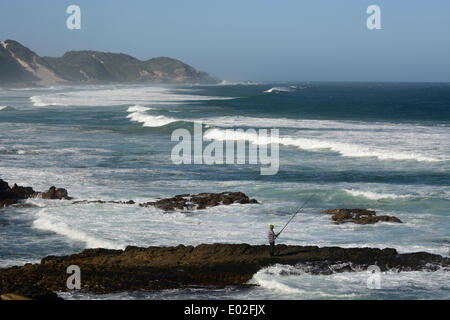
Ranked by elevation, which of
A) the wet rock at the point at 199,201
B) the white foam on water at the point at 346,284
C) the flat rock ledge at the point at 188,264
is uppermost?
the wet rock at the point at 199,201

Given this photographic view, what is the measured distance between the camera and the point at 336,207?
21.7 metres

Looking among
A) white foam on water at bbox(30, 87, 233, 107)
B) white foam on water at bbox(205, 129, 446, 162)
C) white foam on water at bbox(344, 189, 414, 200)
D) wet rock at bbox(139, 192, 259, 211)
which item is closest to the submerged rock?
wet rock at bbox(139, 192, 259, 211)

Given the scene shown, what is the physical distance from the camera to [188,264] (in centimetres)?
1486

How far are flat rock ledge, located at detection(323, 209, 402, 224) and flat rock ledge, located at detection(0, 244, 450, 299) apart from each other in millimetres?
3654

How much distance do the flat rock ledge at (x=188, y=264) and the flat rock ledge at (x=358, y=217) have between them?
12.0ft

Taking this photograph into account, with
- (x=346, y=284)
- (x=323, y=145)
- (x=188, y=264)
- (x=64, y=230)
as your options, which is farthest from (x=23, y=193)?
(x=323, y=145)

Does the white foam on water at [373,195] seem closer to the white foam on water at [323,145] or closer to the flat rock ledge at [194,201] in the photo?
the flat rock ledge at [194,201]

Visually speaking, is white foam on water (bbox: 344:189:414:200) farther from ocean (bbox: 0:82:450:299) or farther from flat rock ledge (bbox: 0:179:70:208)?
flat rock ledge (bbox: 0:179:70:208)

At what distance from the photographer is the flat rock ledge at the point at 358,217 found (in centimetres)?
1942

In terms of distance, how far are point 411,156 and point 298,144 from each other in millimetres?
8131

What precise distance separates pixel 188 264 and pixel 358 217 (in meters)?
6.76

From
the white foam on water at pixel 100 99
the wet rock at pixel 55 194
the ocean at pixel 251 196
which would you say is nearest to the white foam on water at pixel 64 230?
the ocean at pixel 251 196
